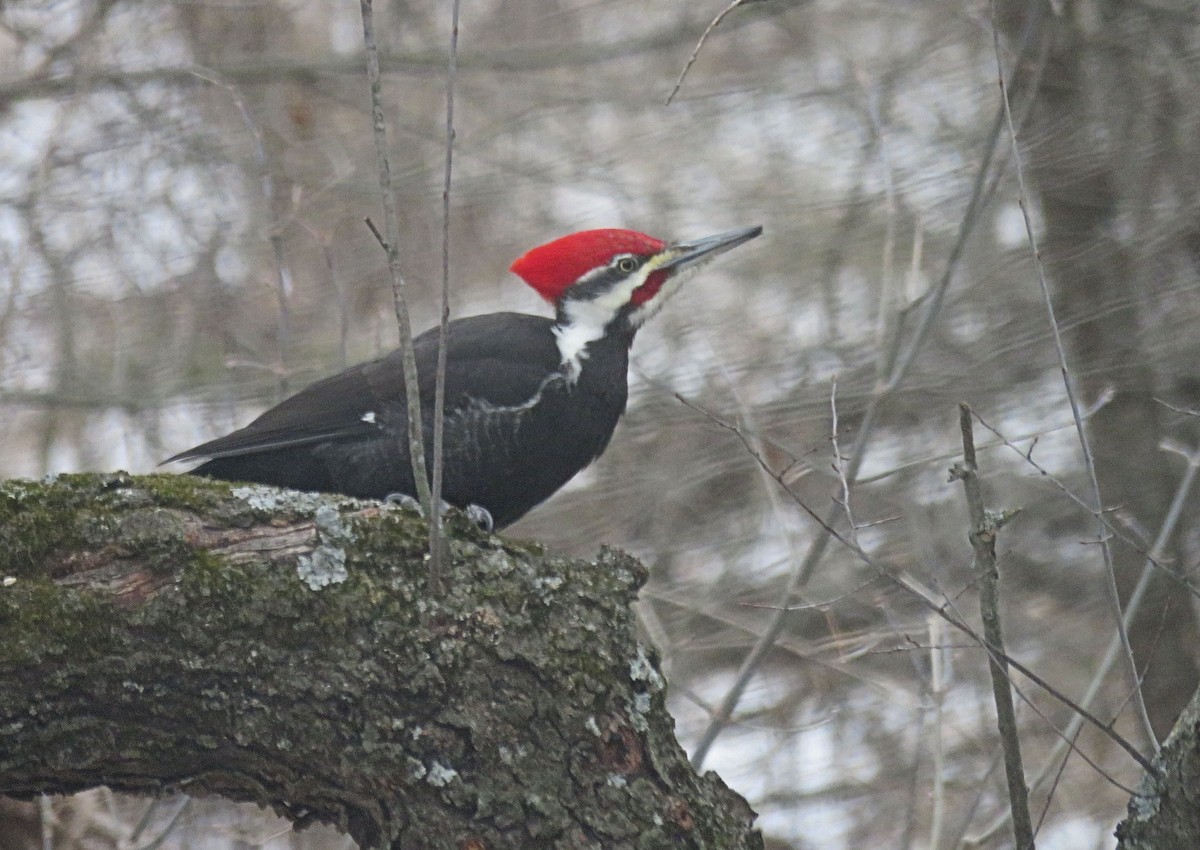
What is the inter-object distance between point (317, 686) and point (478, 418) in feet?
3.65

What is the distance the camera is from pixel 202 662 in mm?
2230

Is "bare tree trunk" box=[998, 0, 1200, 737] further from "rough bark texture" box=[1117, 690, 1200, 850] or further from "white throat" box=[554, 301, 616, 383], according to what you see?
"rough bark texture" box=[1117, 690, 1200, 850]

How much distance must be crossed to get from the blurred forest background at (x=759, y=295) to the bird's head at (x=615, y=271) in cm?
72

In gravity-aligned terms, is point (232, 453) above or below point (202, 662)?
above

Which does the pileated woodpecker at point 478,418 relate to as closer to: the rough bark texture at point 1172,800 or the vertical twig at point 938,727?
the vertical twig at point 938,727

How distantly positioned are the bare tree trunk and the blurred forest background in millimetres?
11

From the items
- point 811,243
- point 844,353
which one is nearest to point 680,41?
point 811,243

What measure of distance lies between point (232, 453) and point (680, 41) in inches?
121

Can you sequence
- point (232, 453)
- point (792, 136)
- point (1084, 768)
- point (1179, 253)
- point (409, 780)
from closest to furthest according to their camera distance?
point (409, 780) < point (232, 453) < point (1179, 253) < point (1084, 768) < point (792, 136)

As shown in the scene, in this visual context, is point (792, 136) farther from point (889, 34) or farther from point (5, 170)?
point (5, 170)

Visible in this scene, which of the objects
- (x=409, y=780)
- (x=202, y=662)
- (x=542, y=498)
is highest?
(x=542, y=498)

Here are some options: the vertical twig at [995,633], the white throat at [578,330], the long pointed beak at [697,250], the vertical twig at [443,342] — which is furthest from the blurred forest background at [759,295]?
the vertical twig at [443,342]

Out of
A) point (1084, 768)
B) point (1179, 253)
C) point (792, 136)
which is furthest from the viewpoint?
point (792, 136)

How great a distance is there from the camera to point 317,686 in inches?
88.4
